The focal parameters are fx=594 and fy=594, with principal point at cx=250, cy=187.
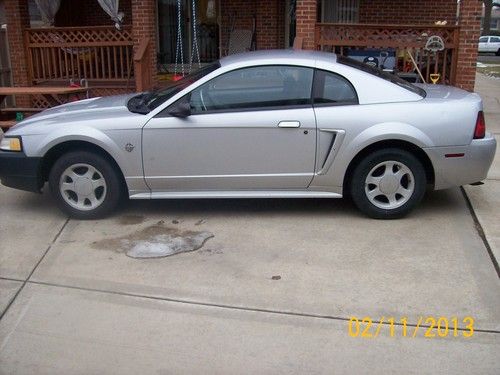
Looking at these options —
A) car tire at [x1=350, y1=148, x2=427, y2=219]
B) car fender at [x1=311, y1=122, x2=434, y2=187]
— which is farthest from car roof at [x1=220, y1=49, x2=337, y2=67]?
car tire at [x1=350, y1=148, x2=427, y2=219]

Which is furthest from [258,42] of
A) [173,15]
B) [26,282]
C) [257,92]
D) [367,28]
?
[26,282]

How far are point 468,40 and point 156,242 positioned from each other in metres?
6.76

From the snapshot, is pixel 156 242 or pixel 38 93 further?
pixel 38 93

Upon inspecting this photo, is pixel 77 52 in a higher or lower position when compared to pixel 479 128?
higher

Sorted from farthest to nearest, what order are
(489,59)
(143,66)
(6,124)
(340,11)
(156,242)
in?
(489,59), (340,11), (143,66), (6,124), (156,242)

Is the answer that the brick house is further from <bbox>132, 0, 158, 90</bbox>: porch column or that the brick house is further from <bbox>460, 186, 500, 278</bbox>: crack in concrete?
<bbox>460, 186, 500, 278</bbox>: crack in concrete

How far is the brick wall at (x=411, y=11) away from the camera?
1284 centimetres

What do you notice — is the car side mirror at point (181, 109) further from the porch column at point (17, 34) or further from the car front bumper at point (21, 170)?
the porch column at point (17, 34)

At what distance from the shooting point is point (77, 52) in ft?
37.2

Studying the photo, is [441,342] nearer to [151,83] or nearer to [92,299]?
[92,299]

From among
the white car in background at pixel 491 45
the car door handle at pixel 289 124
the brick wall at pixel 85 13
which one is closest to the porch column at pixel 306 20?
the car door handle at pixel 289 124

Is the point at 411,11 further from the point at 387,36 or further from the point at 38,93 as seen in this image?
the point at 38,93

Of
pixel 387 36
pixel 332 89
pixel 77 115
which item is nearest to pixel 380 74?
pixel 332 89

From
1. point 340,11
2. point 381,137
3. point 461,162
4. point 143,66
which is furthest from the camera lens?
point 340,11
